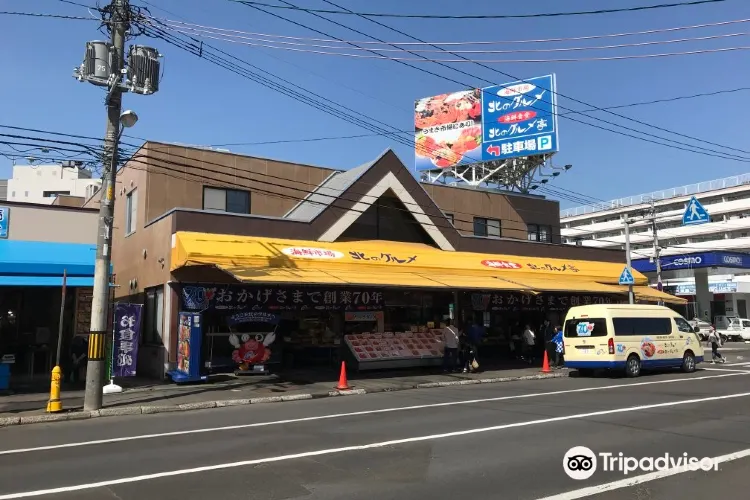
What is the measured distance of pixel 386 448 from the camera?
27.7ft

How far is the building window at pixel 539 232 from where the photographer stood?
1195 inches

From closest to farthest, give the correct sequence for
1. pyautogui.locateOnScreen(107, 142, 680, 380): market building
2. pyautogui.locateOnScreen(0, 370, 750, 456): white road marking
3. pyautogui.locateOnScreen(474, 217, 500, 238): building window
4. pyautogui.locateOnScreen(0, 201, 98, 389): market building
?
pyautogui.locateOnScreen(0, 370, 750, 456): white road marking
pyautogui.locateOnScreen(0, 201, 98, 389): market building
pyautogui.locateOnScreen(107, 142, 680, 380): market building
pyautogui.locateOnScreen(474, 217, 500, 238): building window

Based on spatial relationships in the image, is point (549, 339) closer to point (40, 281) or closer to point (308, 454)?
point (308, 454)

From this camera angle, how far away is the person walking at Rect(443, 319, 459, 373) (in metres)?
19.9

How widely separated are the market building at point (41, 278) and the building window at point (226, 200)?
160 inches

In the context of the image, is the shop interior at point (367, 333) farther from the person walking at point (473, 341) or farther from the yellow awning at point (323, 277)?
the yellow awning at point (323, 277)

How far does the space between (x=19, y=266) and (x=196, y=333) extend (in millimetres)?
5216

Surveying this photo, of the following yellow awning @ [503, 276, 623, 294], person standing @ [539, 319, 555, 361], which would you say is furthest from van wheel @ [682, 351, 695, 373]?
person standing @ [539, 319, 555, 361]

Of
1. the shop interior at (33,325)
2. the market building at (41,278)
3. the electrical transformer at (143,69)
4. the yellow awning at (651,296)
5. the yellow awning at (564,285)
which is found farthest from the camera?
the yellow awning at (651,296)

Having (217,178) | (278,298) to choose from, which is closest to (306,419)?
(278,298)

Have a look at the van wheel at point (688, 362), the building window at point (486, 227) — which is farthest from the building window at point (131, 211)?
the van wheel at point (688, 362)

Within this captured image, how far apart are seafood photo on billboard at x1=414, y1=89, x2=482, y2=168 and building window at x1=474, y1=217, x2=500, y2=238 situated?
10590 mm

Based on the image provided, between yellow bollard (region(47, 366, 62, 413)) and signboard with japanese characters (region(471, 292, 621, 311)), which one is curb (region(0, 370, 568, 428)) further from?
signboard with japanese characters (region(471, 292, 621, 311))

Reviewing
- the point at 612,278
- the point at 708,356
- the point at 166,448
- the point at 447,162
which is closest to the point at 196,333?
the point at 166,448
